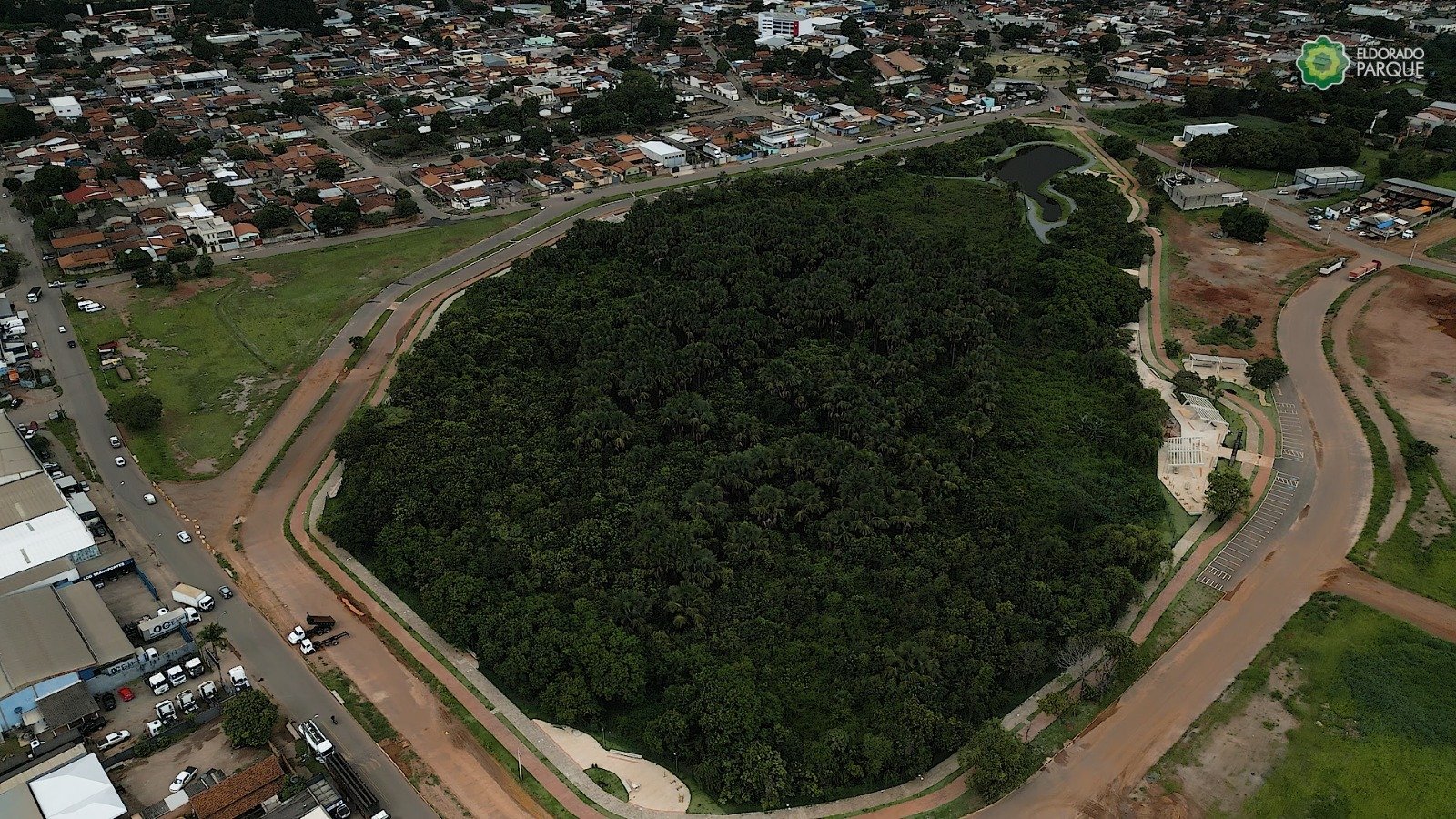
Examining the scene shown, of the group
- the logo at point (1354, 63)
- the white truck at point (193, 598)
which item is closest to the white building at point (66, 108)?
the white truck at point (193, 598)

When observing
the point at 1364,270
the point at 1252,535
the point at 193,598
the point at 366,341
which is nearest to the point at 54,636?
the point at 193,598

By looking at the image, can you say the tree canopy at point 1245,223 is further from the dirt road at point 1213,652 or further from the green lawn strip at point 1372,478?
the dirt road at point 1213,652

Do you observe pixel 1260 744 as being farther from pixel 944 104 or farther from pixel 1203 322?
pixel 944 104

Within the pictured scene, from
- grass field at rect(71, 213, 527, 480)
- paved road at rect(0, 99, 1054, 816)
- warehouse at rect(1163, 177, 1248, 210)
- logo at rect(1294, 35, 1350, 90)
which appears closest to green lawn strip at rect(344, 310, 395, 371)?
paved road at rect(0, 99, 1054, 816)

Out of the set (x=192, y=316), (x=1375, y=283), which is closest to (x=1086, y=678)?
(x=1375, y=283)

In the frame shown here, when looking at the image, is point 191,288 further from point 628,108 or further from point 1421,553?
point 1421,553

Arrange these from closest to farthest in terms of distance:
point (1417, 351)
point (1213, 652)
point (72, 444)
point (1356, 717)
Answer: point (1356, 717), point (1213, 652), point (72, 444), point (1417, 351)
